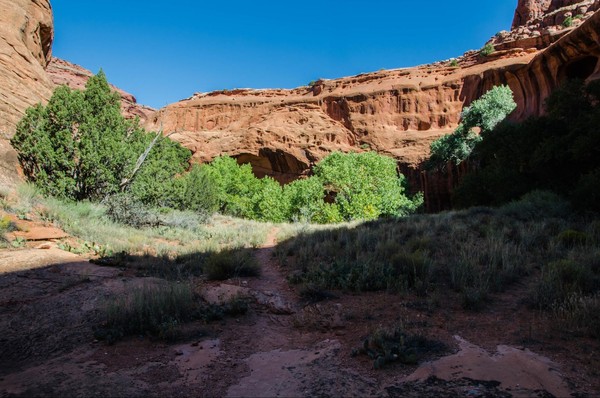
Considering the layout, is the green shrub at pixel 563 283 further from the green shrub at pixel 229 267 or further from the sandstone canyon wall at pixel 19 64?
the sandstone canyon wall at pixel 19 64

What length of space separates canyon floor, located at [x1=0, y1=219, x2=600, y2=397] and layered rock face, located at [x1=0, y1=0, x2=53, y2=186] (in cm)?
833

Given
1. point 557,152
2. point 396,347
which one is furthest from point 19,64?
point 557,152

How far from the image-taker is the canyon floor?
3.00 meters

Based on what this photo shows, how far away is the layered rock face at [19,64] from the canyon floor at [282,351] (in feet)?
27.3

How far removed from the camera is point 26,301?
496 cm

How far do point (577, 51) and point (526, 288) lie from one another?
25.2 metres

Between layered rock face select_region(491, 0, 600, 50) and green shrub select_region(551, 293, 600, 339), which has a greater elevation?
layered rock face select_region(491, 0, 600, 50)

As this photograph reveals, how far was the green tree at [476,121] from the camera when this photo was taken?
2645 centimetres

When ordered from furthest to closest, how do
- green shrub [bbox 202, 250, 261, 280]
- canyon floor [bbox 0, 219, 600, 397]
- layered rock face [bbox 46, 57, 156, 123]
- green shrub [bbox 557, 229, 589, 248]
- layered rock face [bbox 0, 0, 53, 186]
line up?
layered rock face [bbox 46, 57, 156, 123] → layered rock face [bbox 0, 0, 53, 186] → green shrub [bbox 557, 229, 589, 248] → green shrub [bbox 202, 250, 261, 280] → canyon floor [bbox 0, 219, 600, 397]

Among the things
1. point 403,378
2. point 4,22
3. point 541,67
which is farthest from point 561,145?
point 4,22

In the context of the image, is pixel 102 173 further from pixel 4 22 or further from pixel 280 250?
pixel 4 22

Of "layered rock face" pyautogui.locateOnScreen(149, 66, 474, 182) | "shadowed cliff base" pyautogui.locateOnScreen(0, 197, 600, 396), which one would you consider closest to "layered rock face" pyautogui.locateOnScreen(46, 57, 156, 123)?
"layered rock face" pyautogui.locateOnScreen(149, 66, 474, 182)

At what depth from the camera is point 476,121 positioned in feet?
88.1

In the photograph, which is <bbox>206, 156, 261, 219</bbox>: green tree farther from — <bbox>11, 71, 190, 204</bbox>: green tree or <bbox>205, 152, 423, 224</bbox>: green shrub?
<bbox>11, 71, 190, 204</bbox>: green tree
